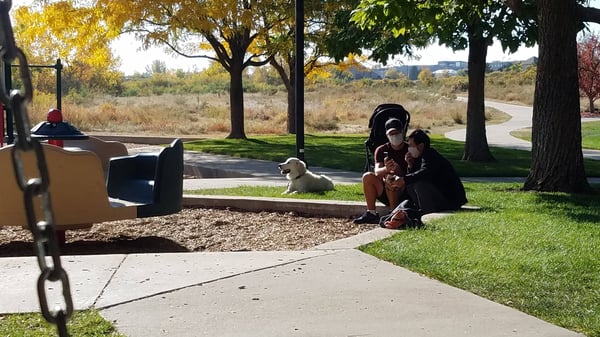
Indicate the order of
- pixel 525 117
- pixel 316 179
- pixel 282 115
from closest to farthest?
1. pixel 316 179
2. pixel 282 115
3. pixel 525 117

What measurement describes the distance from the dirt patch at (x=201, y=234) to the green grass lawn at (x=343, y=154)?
7.21 m

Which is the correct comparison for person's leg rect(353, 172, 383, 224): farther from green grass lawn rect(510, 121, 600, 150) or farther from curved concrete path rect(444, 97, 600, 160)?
green grass lawn rect(510, 121, 600, 150)

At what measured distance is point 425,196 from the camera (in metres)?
9.14

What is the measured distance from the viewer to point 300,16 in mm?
12672

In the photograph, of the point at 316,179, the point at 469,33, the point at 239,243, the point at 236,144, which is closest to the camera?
the point at 239,243

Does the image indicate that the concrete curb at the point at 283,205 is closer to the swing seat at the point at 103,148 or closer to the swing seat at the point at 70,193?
the swing seat at the point at 103,148

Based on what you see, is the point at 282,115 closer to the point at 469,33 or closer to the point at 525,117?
the point at 525,117

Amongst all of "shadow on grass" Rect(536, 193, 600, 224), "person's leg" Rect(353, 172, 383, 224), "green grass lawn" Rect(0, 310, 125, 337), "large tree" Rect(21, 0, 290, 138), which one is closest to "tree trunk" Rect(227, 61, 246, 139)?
"large tree" Rect(21, 0, 290, 138)

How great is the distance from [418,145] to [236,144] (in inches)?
646

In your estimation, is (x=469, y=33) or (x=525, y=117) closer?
(x=469, y=33)

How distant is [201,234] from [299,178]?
2750 millimetres

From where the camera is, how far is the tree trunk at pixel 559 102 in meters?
11.5

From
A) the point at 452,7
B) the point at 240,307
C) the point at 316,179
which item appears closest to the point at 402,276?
the point at 240,307

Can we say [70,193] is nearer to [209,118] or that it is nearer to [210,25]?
[210,25]
